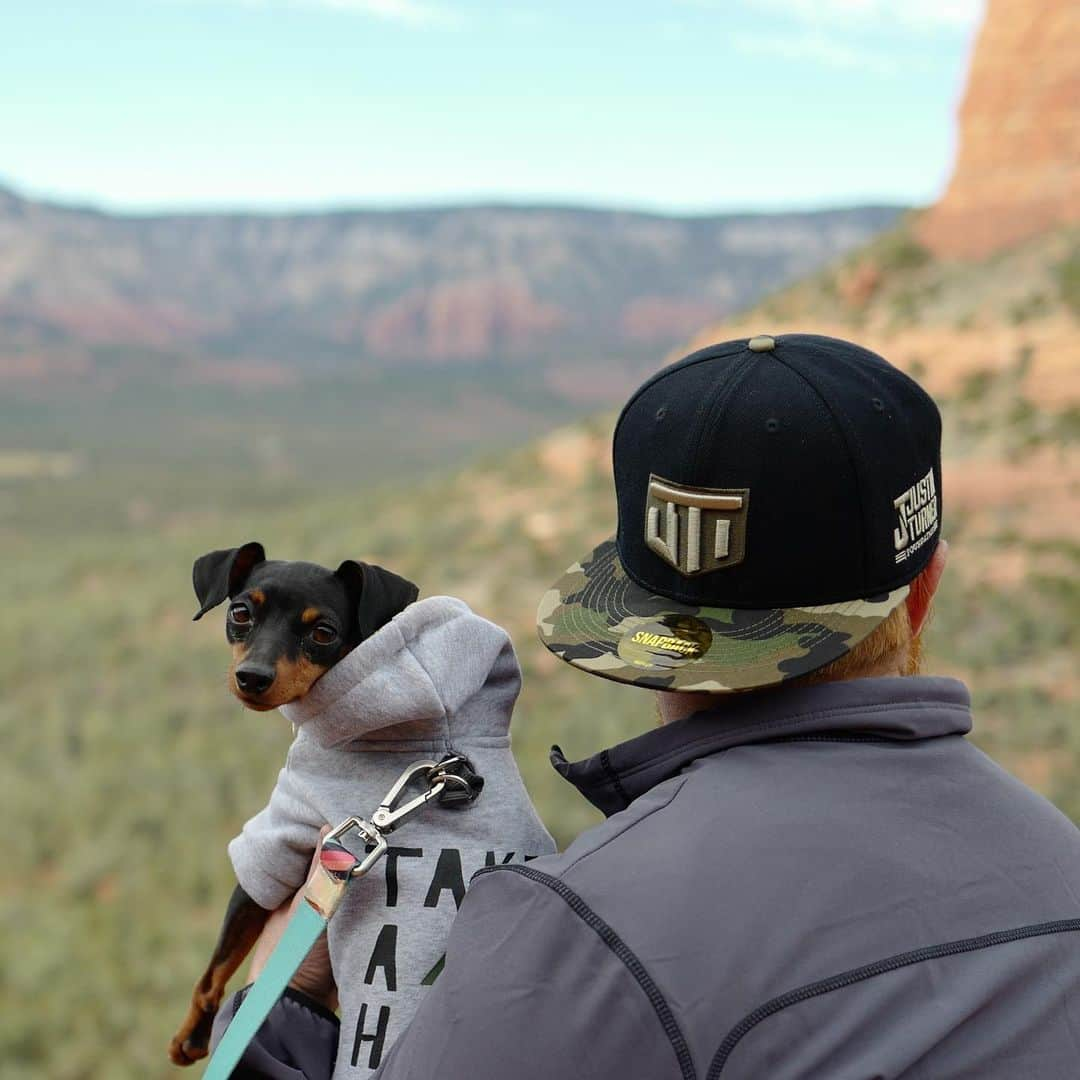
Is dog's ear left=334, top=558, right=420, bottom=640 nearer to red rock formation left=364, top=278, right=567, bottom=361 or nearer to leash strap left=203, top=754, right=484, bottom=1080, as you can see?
leash strap left=203, top=754, right=484, bottom=1080

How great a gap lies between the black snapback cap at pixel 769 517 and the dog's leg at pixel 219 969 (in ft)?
4.19

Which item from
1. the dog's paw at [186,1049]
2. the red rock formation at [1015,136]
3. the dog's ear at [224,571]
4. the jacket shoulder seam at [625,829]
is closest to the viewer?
the jacket shoulder seam at [625,829]

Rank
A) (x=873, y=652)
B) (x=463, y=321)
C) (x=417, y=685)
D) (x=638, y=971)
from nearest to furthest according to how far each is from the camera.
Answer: (x=638, y=971) < (x=873, y=652) < (x=417, y=685) < (x=463, y=321)

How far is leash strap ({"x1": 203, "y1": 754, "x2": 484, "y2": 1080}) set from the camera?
6.44ft

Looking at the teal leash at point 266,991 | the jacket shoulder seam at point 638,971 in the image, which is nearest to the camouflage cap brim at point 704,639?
the jacket shoulder seam at point 638,971

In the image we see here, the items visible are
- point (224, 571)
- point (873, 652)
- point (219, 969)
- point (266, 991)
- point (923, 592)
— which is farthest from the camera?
point (219, 969)

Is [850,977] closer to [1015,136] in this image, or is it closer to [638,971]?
[638,971]

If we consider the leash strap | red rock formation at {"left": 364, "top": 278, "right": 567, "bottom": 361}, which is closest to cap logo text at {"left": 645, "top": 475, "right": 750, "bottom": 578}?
the leash strap

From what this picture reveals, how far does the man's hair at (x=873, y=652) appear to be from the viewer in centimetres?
160

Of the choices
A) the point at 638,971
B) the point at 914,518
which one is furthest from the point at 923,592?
the point at 638,971

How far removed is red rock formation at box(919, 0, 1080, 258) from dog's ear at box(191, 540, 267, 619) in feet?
72.0

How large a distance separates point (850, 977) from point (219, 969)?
173 cm

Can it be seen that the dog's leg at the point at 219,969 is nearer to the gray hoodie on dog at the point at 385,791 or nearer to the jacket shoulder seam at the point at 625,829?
the gray hoodie on dog at the point at 385,791

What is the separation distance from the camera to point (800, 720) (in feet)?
5.06
